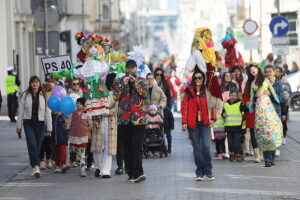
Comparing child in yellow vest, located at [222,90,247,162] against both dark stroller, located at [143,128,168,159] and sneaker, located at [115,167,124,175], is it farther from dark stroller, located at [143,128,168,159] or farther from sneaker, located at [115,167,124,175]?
sneaker, located at [115,167,124,175]

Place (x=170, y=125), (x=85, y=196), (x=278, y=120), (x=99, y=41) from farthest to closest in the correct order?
1. (x=170, y=125)
2. (x=278, y=120)
3. (x=99, y=41)
4. (x=85, y=196)

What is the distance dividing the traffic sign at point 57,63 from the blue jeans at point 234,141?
3.54 meters

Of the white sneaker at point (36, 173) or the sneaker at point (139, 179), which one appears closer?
the sneaker at point (139, 179)

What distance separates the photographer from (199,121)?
15.3 m

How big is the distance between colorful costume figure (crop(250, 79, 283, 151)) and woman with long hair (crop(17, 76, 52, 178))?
11.8 feet

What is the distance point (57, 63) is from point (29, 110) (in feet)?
11.9

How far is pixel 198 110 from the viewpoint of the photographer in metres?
15.3

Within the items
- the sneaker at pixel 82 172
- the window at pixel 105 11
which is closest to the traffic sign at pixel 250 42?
the sneaker at pixel 82 172

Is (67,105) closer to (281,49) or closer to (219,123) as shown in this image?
(219,123)

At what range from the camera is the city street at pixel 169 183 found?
1359 cm

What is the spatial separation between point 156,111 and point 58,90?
132 inches

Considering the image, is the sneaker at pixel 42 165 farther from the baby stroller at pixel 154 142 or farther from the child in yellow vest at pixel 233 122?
the child in yellow vest at pixel 233 122

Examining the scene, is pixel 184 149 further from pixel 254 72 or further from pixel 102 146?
pixel 102 146

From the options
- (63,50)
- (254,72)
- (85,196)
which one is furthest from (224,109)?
(63,50)
